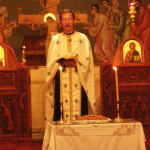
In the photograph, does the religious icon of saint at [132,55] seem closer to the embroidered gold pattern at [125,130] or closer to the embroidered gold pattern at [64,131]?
the embroidered gold pattern at [125,130]

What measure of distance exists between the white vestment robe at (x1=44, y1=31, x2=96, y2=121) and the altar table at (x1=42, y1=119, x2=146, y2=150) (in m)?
1.57

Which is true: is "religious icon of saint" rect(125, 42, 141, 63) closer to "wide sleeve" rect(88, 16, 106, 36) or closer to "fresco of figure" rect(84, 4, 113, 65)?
"fresco of figure" rect(84, 4, 113, 65)

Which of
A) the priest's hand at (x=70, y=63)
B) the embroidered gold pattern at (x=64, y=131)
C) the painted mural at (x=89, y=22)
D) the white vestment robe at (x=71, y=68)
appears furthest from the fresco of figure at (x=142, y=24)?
the embroidered gold pattern at (x=64, y=131)

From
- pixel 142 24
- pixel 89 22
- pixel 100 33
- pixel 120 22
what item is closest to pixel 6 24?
pixel 89 22

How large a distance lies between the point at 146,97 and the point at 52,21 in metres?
3.39

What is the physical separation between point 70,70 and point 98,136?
1860 mm

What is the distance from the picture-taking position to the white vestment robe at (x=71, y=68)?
6391mm

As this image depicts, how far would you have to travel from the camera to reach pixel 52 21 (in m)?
9.32

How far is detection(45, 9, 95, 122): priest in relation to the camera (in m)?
6.33

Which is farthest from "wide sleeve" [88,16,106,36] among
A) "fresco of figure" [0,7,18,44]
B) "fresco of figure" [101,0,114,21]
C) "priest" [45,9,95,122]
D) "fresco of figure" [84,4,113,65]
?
"priest" [45,9,95,122]

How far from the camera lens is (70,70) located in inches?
254

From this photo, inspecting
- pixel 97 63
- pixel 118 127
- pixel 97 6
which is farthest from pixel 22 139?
pixel 97 6

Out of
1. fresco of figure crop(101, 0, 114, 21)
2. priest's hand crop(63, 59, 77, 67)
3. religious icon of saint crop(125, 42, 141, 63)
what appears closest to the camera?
priest's hand crop(63, 59, 77, 67)

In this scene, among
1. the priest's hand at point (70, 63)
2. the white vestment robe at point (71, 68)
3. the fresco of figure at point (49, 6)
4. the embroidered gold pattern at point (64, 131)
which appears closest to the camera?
the embroidered gold pattern at point (64, 131)
